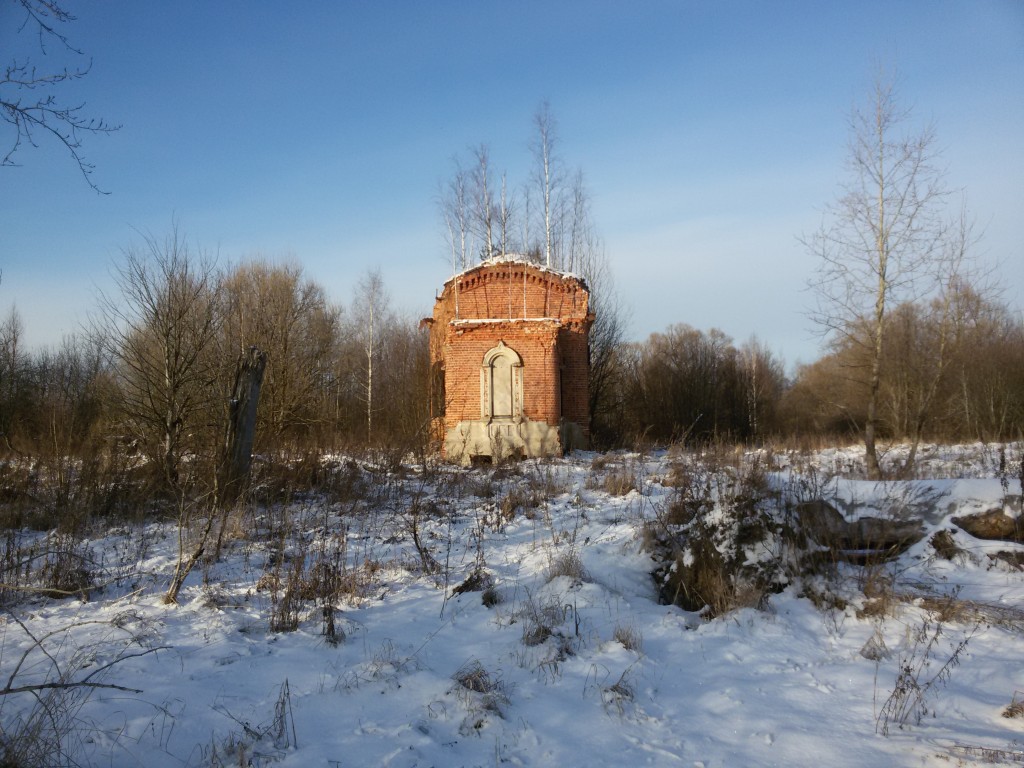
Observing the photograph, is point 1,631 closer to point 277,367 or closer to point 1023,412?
point 277,367

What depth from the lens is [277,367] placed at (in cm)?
1733

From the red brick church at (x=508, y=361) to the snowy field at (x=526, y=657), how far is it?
33.8ft

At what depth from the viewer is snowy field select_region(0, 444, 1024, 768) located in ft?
10.4

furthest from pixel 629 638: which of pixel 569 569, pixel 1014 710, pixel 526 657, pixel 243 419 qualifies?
pixel 243 419

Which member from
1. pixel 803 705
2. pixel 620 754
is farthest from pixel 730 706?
pixel 620 754

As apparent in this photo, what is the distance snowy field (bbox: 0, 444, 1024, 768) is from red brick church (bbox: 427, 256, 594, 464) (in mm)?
10289

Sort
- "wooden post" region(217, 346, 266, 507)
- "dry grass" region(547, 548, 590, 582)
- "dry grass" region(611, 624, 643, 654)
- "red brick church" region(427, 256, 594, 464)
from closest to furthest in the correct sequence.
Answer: "dry grass" region(611, 624, 643, 654) < "dry grass" region(547, 548, 590, 582) < "wooden post" region(217, 346, 266, 507) < "red brick church" region(427, 256, 594, 464)

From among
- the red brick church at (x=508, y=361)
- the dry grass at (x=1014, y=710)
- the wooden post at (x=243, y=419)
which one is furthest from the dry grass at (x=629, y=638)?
the red brick church at (x=508, y=361)

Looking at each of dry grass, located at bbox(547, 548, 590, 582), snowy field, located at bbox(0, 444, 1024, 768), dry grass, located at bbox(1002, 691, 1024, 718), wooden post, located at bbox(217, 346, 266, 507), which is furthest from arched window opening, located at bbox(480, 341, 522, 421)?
dry grass, located at bbox(1002, 691, 1024, 718)

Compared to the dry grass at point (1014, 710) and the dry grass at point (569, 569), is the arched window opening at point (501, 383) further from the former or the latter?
the dry grass at point (1014, 710)

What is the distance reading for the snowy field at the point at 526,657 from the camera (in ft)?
10.4

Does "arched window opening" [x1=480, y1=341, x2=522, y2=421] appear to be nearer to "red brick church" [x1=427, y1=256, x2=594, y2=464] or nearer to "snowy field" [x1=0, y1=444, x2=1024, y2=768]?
"red brick church" [x1=427, y1=256, x2=594, y2=464]

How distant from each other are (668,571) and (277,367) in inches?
567

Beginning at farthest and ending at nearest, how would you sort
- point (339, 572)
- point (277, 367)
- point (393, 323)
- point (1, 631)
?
1. point (393, 323)
2. point (277, 367)
3. point (339, 572)
4. point (1, 631)
